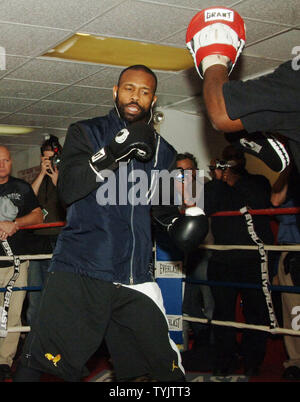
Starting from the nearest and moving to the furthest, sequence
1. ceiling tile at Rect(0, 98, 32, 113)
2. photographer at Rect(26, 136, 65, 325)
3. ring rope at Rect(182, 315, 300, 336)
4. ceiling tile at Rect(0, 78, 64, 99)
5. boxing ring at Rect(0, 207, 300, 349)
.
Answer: ring rope at Rect(182, 315, 300, 336) < boxing ring at Rect(0, 207, 300, 349) < photographer at Rect(26, 136, 65, 325) < ceiling tile at Rect(0, 78, 64, 99) < ceiling tile at Rect(0, 98, 32, 113)

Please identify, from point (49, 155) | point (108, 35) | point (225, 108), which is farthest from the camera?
point (49, 155)

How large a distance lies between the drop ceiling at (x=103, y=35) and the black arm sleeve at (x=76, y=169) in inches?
78.3

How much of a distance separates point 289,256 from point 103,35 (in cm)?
224

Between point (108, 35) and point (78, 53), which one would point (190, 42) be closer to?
point (108, 35)

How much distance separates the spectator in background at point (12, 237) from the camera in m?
3.59

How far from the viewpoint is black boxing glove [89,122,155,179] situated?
1.73 m

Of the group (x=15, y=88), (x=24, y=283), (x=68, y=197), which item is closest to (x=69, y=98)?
(x=15, y=88)

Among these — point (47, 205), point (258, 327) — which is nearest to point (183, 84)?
point (47, 205)

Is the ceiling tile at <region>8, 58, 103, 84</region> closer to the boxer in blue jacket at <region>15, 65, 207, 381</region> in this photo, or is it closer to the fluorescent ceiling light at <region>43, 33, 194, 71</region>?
the fluorescent ceiling light at <region>43, 33, 194, 71</region>

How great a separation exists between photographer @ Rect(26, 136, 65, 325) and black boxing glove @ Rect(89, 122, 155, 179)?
92.8 inches

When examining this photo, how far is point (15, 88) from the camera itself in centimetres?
576

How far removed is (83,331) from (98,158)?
0.59 m

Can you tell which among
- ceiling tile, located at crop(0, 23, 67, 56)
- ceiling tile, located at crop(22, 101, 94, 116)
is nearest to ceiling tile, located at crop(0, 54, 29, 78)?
ceiling tile, located at crop(0, 23, 67, 56)
